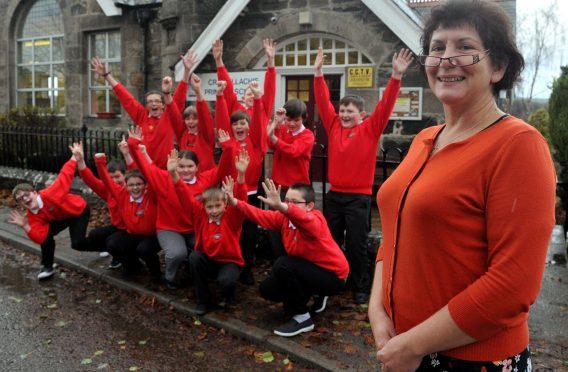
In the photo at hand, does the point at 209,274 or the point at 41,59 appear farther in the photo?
the point at 41,59

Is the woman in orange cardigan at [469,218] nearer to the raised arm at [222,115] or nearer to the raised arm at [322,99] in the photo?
the raised arm at [322,99]

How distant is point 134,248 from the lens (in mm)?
5230

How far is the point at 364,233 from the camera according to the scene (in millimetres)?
4559

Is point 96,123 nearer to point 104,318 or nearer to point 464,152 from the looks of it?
point 104,318

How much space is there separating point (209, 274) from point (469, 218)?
349cm

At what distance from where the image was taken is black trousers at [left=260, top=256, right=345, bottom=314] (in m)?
4.02

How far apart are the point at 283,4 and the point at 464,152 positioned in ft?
28.5

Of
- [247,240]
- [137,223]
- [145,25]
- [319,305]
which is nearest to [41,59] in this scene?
[145,25]

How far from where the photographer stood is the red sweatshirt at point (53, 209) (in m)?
5.38

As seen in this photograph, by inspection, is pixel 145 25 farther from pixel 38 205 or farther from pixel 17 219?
pixel 17 219

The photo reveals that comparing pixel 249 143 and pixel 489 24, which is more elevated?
pixel 489 24

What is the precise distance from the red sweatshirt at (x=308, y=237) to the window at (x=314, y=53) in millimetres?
5521

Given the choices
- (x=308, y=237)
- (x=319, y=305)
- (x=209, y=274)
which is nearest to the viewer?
(x=308, y=237)

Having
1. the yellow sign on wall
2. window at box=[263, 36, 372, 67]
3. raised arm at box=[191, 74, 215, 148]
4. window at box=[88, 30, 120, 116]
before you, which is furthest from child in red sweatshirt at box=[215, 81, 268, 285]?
window at box=[88, 30, 120, 116]
